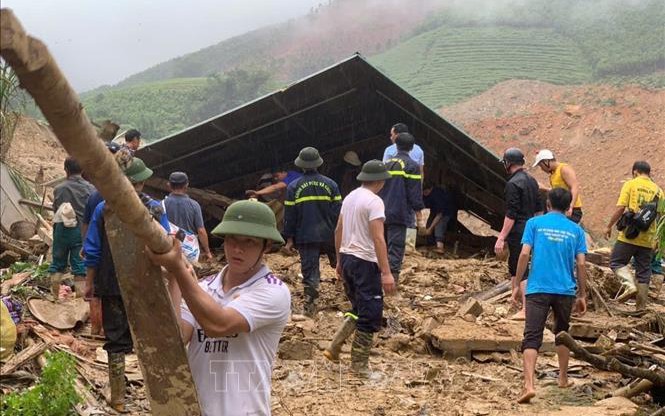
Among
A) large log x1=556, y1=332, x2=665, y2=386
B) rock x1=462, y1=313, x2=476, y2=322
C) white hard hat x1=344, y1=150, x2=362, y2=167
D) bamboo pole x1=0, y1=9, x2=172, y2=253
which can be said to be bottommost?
rock x1=462, y1=313, x2=476, y2=322

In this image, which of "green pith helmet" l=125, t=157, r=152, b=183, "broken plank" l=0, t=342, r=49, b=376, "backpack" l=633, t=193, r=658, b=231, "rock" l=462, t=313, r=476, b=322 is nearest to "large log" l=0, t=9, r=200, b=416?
"green pith helmet" l=125, t=157, r=152, b=183

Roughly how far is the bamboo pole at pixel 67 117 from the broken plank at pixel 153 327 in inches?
10.1

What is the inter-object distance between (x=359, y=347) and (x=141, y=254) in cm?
428

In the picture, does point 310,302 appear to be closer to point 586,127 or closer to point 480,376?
point 480,376

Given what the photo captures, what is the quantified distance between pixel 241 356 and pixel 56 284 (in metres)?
5.90

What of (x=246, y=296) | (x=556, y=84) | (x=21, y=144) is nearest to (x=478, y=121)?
(x=556, y=84)

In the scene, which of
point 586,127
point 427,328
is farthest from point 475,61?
point 427,328

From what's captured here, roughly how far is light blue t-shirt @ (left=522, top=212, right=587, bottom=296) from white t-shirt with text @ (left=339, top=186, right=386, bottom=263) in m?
1.33

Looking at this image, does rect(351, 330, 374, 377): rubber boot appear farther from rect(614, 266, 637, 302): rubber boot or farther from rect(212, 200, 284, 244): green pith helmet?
rect(614, 266, 637, 302): rubber boot

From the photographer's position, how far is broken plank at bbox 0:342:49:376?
5.72m

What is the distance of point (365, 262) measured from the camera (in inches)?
262

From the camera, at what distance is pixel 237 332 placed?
287cm

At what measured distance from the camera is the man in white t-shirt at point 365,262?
6.56m

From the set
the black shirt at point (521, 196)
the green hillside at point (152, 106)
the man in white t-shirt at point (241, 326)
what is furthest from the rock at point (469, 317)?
the green hillside at point (152, 106)
